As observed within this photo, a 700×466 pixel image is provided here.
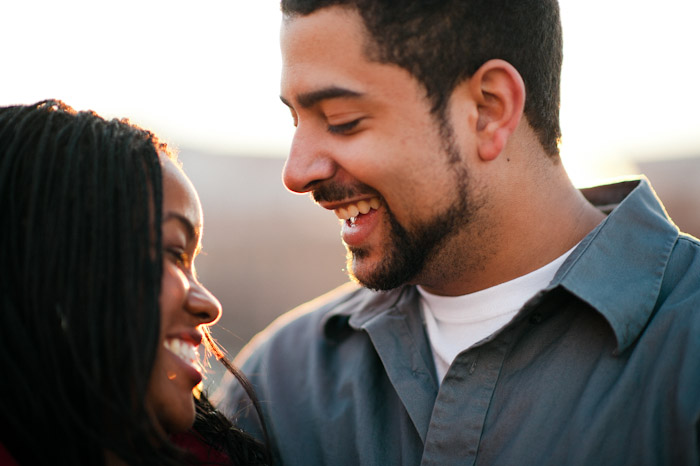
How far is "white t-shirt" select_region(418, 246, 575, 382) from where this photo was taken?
214 centimetres

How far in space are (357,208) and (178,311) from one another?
0.82m

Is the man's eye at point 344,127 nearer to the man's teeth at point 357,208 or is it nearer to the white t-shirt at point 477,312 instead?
the man's teeth at point 357,208

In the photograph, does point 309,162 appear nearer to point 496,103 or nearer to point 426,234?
point 426,234

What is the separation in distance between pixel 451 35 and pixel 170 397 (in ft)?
4.73

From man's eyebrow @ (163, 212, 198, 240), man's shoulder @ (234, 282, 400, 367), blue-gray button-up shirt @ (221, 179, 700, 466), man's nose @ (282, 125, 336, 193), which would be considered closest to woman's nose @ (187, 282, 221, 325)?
man's eyebrow @ (163, 212, 198, 240)

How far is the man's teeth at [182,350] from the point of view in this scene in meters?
1.63

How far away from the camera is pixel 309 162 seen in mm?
2156

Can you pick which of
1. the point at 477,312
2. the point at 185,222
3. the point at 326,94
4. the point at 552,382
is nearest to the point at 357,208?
the point at 326,94

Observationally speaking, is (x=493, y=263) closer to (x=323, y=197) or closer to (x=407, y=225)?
(x=407, y=225)

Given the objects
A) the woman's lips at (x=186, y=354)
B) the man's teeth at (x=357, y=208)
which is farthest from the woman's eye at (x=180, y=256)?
the man's teeth at (x=357, y=208)

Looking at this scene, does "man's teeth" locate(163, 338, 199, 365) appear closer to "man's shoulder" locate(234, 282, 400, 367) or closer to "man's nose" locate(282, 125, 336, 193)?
"man's nose" locate(282, 125, 336, 193)

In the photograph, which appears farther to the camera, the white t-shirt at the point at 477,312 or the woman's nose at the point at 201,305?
the white t-shirt at the point at 477,312

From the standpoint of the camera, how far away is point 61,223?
1458 millimetres

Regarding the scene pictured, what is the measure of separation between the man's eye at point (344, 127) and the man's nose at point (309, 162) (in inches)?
2.0
